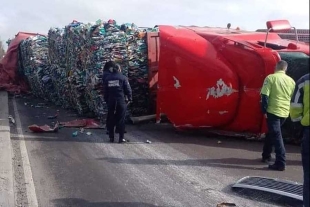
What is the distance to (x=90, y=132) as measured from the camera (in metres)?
11.0

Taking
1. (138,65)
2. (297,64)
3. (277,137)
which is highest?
(297,64)

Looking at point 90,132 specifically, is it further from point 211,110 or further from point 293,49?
point 293,49

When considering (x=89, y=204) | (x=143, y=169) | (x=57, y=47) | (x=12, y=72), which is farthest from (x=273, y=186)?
(x=12, y=72)

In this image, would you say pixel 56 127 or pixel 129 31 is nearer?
pixel 56 127

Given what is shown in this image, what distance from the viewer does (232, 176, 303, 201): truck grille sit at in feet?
20.4

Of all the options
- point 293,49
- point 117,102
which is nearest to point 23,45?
point 117,102

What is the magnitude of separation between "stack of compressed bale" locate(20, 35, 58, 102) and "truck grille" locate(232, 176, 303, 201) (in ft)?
35.8

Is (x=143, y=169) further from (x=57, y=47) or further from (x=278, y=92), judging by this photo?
(x=57, y=47)

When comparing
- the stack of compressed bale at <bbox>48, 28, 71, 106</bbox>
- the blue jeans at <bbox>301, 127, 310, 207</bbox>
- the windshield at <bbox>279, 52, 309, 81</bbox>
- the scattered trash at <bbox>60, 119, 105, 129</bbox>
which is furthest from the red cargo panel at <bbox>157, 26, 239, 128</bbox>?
the blue jeans at <bbox>301, 127, 310, 207</bbox>

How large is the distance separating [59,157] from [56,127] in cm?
276

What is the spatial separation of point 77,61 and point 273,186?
7.25 metres

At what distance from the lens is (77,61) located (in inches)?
496

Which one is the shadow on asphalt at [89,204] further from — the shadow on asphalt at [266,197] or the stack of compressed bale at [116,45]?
the stack of compressed bale at [116,45]

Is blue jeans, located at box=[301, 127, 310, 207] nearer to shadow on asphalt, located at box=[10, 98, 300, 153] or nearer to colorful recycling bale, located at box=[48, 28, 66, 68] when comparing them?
shadow on asphalt, located at box=[10, 98, 300, 153]
